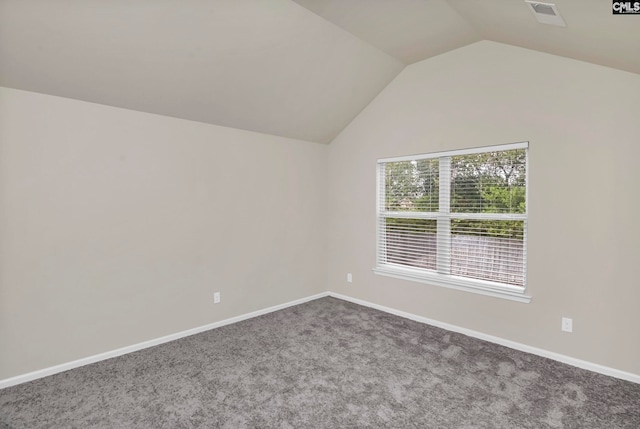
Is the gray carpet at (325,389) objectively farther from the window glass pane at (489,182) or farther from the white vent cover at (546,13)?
the white vent cover at (546,13)

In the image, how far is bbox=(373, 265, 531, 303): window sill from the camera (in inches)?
119

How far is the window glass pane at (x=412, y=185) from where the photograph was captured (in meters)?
3.69

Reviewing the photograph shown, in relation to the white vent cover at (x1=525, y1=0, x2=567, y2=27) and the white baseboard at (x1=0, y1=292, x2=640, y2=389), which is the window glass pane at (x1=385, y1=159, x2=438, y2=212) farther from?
the white vent cover at (x1=525, y1=0, x2=567, y2=27)

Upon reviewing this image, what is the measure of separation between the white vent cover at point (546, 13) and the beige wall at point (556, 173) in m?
0.92

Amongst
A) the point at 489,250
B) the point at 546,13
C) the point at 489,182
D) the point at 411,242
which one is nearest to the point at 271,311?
the point at 411,242

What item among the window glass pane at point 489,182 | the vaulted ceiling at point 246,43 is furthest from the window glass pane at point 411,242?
the vaulted ceiling at point 246,43

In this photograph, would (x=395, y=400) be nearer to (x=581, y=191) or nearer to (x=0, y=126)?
(x=581, y=191)

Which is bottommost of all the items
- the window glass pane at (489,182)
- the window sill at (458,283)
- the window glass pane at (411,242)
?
the window sill at (458,283)

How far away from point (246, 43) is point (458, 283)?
3.05m

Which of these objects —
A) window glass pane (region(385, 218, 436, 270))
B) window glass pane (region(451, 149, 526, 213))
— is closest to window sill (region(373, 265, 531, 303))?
window glass pane (region(385, 218, 436, 270))

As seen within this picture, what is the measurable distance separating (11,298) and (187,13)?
2.45 meters

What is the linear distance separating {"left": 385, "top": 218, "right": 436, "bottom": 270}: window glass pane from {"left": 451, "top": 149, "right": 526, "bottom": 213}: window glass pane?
0.43 m

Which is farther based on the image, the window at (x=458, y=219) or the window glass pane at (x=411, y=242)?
the window glass pane at (x=411, y=242)

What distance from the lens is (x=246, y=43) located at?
269 centimetres
